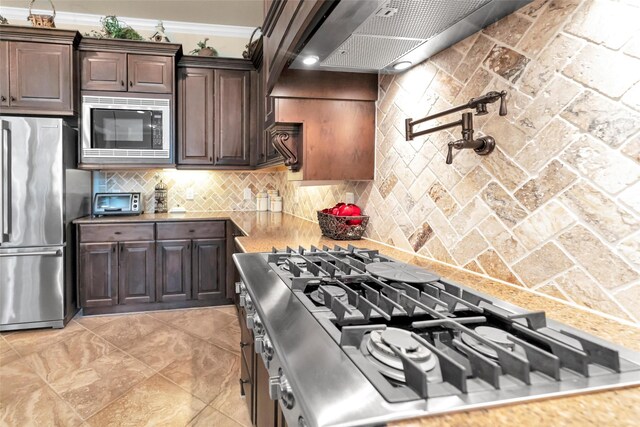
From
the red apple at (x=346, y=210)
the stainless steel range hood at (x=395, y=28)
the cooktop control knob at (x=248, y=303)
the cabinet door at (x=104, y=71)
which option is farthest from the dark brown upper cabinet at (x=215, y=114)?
the cooktop control knob at (x=248, y=303)

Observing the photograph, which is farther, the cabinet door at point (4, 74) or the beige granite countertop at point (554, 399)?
the cabinet door at point (4, 74)

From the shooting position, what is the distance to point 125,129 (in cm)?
325

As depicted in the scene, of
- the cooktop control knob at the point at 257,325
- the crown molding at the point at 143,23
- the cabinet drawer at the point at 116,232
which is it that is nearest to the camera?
the cooktop control knob at the point at 257,325

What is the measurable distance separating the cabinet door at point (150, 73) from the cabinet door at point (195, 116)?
0.16m

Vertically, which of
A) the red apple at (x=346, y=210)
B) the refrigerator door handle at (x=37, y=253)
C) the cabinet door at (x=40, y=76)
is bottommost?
the refrigerator door handle at (x=37, y=253)

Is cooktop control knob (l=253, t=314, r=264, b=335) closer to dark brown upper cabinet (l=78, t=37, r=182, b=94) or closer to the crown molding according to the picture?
dark brown upper cabinet (l=78, t=37, r=182, b=94)

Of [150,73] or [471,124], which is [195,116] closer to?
[150,73]

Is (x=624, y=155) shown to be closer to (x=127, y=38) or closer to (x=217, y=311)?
(x=217, y=311)

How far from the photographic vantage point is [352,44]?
1.36 m

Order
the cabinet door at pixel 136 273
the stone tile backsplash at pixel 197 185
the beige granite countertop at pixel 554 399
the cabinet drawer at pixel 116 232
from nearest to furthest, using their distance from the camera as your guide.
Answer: the beige granite countertop at pixel 554 399 → the cabinet drawer at pixel 116 232 → the cabinet door at pixel 136 273 → the stone tile backsplash at pixel 197 185

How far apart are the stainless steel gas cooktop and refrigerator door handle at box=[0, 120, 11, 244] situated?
272 centimetres

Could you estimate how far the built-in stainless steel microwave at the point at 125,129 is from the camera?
316 centimetres

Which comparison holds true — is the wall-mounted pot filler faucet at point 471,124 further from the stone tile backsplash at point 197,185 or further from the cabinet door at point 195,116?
the stone tile backsplash at point 197,185

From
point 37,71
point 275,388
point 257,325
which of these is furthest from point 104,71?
point 275,388
